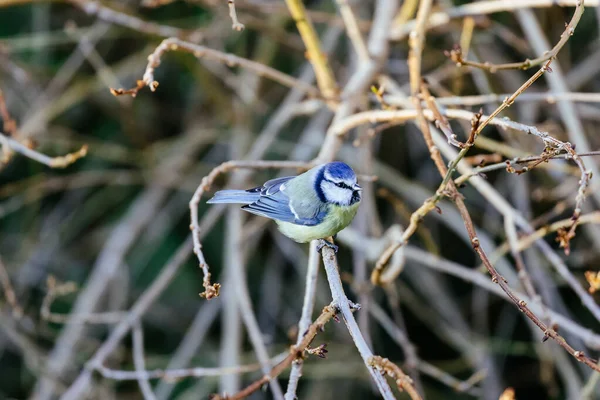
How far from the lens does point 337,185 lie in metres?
2.20

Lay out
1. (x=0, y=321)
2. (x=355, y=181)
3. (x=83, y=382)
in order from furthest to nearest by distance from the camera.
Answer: (x=0, y=321) → (x=83, y=382) → (x=355, y=181)

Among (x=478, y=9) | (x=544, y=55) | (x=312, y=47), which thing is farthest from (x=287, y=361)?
(x=478, y=9)

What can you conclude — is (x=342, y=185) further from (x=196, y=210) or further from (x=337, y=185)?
(x=196, y=210)

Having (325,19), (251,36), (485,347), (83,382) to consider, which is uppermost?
(251,36)

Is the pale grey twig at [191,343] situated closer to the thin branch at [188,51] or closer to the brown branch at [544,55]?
the thin branch at [188,51]

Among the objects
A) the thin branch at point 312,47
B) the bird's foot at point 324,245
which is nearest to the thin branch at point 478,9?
the thin branch at point 312,47

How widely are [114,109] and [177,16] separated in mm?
755

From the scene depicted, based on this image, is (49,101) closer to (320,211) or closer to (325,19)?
(325,19)

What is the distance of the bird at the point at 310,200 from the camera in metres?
2.18

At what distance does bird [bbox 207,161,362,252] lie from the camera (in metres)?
2.18

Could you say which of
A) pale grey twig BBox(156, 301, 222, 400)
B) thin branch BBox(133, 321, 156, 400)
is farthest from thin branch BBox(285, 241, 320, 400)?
pale grey twig BBox(156, 301, 222, 400)

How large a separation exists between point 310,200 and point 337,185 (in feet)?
0.45

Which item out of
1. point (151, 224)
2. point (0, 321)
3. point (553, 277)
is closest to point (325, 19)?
point (151, 224)

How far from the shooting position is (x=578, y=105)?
Result: 327 cm
